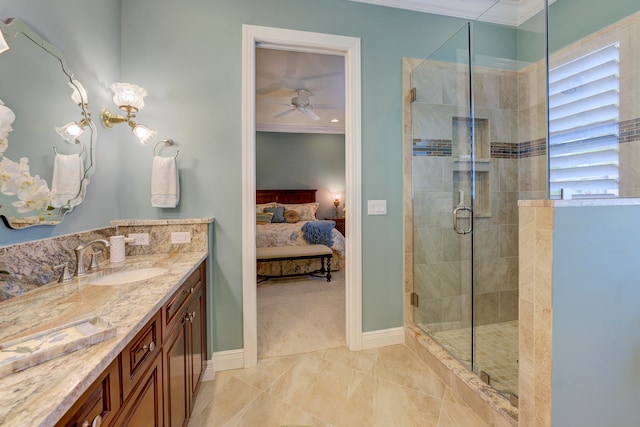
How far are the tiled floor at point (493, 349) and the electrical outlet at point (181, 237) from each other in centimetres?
202

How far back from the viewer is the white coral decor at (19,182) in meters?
1.02

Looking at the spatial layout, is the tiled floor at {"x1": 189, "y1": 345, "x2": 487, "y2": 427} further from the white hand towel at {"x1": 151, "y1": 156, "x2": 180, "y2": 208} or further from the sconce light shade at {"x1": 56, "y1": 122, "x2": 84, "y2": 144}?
the sconce light shade at {"x1": 56, "y1": 122, "x2": 84, "y2": 144}

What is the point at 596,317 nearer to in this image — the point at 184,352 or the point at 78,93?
the point at 184,352

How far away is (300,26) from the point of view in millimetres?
2096

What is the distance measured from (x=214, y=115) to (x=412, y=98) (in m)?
1.60

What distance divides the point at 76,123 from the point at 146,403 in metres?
1.43

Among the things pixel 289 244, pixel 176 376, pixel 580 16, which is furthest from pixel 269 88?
pixel 176 376

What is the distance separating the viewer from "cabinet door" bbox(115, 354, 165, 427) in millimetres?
797

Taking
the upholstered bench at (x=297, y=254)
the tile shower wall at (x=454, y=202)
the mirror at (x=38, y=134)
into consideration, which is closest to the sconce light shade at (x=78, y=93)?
the mirror at (x=38, y=134)

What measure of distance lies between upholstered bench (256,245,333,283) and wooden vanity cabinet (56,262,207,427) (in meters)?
2.18

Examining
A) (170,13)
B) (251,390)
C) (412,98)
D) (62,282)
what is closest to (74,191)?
(62,282)

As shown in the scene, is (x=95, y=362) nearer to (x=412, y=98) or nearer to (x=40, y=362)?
(x=40, y=362)

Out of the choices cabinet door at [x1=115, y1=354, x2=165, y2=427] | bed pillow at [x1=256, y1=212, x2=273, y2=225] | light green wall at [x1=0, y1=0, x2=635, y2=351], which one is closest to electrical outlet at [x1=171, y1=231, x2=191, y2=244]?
light green wall at [x1=0, y1=0, x2=635, y2=351]

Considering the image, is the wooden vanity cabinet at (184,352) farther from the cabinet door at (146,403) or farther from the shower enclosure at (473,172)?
the shower enclosure at (473,172)
